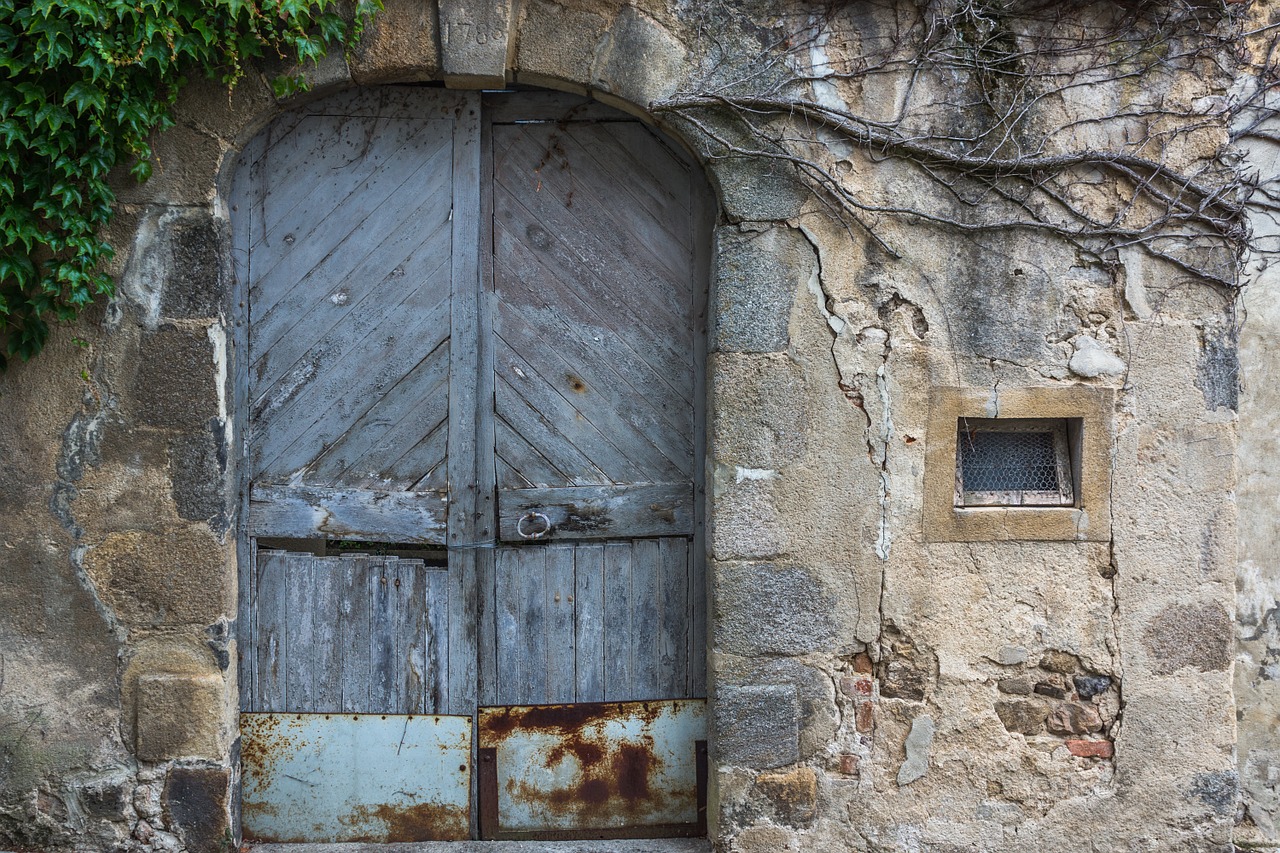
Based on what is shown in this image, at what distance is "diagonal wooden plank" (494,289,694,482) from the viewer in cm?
271

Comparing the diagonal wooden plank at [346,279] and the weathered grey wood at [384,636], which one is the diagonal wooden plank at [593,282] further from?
the weathered grey wood at [384,636]

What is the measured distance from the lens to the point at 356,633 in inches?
107

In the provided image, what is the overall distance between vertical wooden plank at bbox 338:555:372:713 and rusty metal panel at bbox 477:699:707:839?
39 cm

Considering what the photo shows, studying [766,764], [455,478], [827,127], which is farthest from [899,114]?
[766,764]

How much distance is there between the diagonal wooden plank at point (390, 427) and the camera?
270cm

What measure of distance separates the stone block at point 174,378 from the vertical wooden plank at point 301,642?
0.56 m

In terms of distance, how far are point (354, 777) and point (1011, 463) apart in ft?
7.57

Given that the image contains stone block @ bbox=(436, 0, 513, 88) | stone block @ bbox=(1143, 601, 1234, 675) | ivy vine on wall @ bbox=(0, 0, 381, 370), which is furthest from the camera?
stone block @ bbox=(1143, 601, 1234, 675)

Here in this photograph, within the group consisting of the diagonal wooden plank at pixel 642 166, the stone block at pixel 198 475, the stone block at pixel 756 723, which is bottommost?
the stone block at pixel 756 723

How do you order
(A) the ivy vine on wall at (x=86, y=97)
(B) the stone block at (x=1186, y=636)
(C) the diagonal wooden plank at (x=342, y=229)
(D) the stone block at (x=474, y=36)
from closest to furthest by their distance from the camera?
1. (A) the ivy vine on wall at (x=86, y=97)
2. (D) the stone block at (x=474, y=36)
3. (B) the stone block at (x=1186, y=636)
4. (C) the diagonal wooden plank at (x=342, y=229)

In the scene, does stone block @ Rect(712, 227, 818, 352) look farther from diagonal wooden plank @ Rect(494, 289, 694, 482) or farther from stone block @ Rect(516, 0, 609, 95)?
stone block @ Rect(516, 0, 609, 95)

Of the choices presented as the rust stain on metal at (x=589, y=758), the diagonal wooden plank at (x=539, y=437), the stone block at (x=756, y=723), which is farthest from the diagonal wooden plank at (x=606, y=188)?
the rust stain on metal at (x=589, y=758)

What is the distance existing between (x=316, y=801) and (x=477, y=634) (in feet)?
2.43

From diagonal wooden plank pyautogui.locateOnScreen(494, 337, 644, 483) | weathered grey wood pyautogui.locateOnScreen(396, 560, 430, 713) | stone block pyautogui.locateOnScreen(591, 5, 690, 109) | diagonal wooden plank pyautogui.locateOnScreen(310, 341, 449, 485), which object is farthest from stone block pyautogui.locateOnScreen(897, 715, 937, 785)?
stone block pyautogui.locateOnScreen(591, 5, 690, 109)
